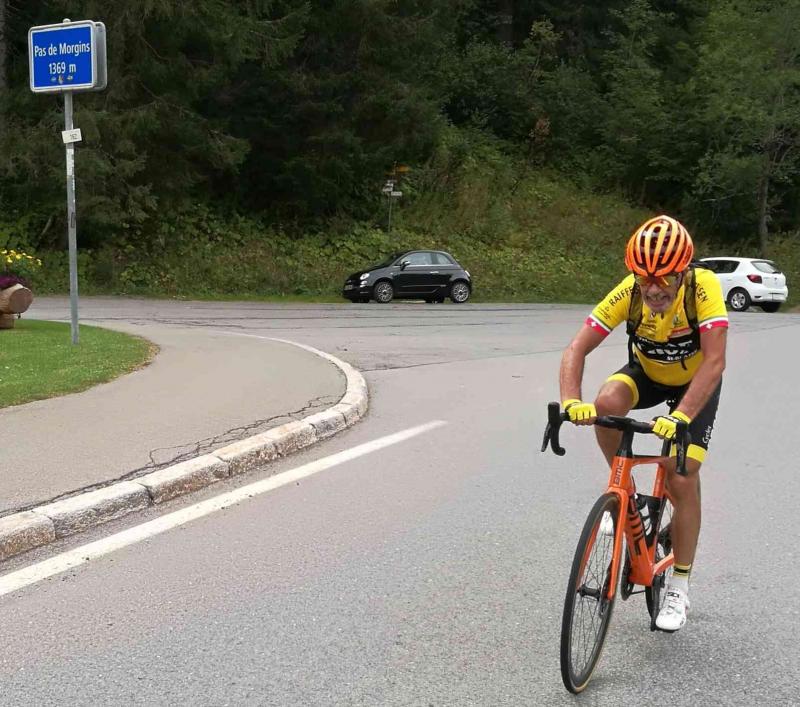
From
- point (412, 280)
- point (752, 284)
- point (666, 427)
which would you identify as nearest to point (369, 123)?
point (412, 280)

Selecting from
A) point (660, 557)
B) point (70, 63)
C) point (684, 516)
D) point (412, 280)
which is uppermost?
point (70, 63)

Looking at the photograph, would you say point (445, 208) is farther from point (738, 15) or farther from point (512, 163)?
point (738, 15)

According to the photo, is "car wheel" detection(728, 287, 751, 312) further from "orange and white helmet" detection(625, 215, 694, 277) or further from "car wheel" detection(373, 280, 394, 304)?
"orange and white helmet" detection(625, 215, 694, 277)

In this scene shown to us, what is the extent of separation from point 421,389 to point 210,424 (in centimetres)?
339

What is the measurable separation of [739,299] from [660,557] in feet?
82.2

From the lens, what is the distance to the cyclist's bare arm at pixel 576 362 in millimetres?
3652

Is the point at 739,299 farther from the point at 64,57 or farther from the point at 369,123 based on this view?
the point at 64,57

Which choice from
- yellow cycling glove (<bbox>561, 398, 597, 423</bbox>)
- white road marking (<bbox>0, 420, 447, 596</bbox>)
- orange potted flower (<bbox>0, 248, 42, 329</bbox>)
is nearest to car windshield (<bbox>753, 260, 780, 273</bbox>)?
orange potted flower (<bbox>0, 248, 42, 329</bbox>)

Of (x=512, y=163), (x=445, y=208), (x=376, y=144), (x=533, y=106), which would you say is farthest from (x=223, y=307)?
(x=533, y=106)

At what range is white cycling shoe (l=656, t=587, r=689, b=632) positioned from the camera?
371 cm

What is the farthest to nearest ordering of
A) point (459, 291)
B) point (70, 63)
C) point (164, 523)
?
point (459, 291) → point (70, 63) → point (164, 523)

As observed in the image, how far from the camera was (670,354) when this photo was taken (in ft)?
12.5

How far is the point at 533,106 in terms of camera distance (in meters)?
39.3

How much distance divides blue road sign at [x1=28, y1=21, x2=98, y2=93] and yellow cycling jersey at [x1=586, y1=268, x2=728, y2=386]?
9180 mm
